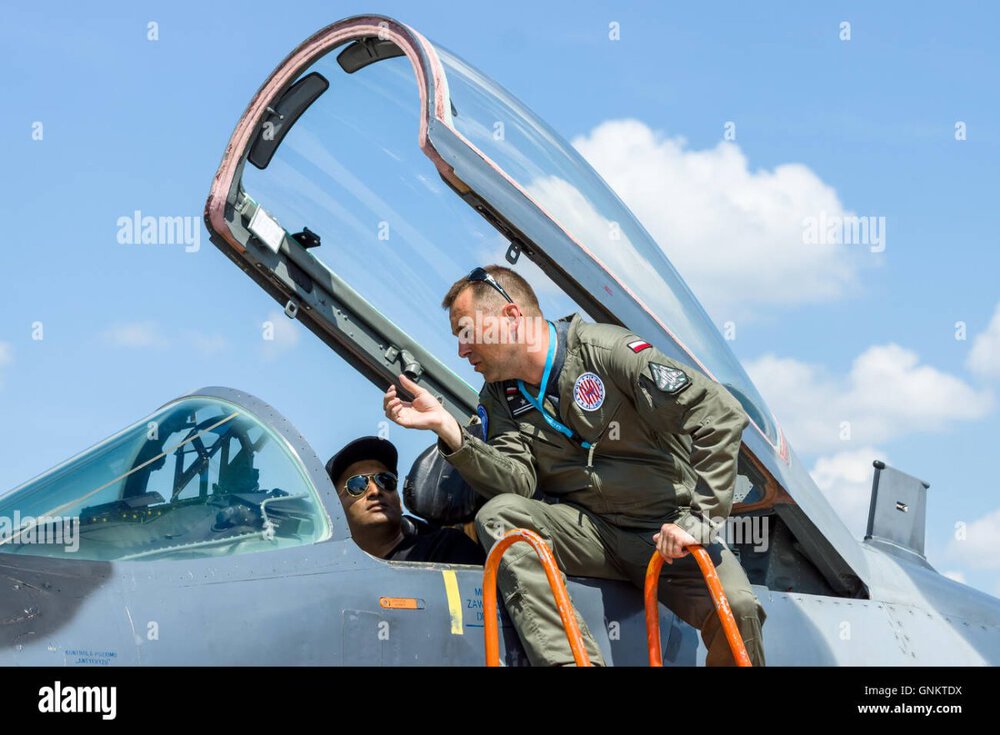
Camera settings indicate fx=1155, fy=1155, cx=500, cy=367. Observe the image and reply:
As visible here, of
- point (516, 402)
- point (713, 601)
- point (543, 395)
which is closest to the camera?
point (713, 601)

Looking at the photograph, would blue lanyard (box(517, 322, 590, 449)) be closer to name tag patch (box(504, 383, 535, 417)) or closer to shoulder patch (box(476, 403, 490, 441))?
name tag patch (box(504, 383, 535, 417))

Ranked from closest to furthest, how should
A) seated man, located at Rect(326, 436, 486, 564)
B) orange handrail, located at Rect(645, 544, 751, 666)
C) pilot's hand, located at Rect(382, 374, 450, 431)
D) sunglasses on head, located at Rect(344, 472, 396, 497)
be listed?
orange handrail, located at Rect(645, 544, 751, 666), pilot's hand, located at Rect(382, 374, 450, 431), seated man, located at Rect(326, 436, 486, 564), sunglasses on head, located at Rect(344, 472, 396, 497)

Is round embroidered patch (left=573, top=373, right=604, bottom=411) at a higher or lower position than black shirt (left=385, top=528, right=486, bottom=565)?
higher

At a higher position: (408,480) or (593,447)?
(593,447)

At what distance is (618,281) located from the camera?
459 cm

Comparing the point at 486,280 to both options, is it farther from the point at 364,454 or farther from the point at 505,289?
the point at 364,454

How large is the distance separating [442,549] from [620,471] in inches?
29.5

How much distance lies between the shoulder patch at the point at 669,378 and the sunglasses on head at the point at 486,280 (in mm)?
627

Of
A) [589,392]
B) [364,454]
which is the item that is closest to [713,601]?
[589,392]

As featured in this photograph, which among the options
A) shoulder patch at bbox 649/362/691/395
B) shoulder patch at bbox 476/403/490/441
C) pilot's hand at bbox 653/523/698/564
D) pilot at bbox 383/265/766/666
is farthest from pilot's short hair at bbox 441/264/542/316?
pilot's hand at bbox 653/523/698/564

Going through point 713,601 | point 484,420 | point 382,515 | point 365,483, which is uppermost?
point 484,420

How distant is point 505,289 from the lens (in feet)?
14.1

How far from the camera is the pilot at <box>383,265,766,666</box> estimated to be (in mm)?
3861

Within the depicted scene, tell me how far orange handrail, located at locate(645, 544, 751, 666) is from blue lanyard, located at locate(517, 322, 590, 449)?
539 millimetres
